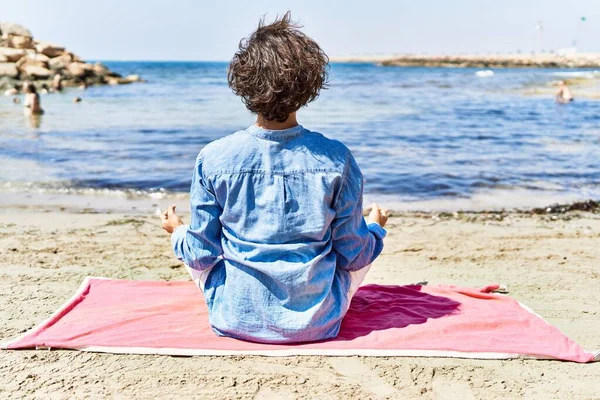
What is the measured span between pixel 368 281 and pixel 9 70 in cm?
3008

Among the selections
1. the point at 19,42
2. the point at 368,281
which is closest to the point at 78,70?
the point at 19,42

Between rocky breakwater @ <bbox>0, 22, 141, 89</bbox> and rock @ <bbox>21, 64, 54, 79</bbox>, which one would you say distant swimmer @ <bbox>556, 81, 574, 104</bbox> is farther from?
rock @ <bbox>21, 64, 54, 79</bbox>

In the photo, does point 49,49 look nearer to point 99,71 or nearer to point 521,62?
point 99,71

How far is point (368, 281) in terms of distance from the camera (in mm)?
4445

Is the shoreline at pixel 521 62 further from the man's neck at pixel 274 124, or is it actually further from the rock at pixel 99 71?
the man's neck at pixel 274 124

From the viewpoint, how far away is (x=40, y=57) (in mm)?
34250

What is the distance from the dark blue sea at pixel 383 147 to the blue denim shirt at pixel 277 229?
466 cm

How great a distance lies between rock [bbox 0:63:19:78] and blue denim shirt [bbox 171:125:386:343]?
30527mm

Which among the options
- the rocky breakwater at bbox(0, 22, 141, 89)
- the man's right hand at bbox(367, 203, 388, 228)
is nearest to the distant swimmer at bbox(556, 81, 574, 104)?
the man's right hand at bbox(367, 203, 388, 228)

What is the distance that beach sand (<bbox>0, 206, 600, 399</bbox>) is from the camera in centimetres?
269

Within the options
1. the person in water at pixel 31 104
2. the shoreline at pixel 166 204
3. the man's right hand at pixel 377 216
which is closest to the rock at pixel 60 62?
the person in water at pixel 31 104

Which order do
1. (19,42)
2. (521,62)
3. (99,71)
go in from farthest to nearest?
1. (521,62)
2. (99,71)
3. (19,42)

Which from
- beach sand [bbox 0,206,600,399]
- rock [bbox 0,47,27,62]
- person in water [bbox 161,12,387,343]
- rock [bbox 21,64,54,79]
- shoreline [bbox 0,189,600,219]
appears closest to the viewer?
beach sand [bbox 0,206,600,399]

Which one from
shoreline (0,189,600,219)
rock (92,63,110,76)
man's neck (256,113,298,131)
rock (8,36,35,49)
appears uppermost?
man's neck (256,113,298,131)
